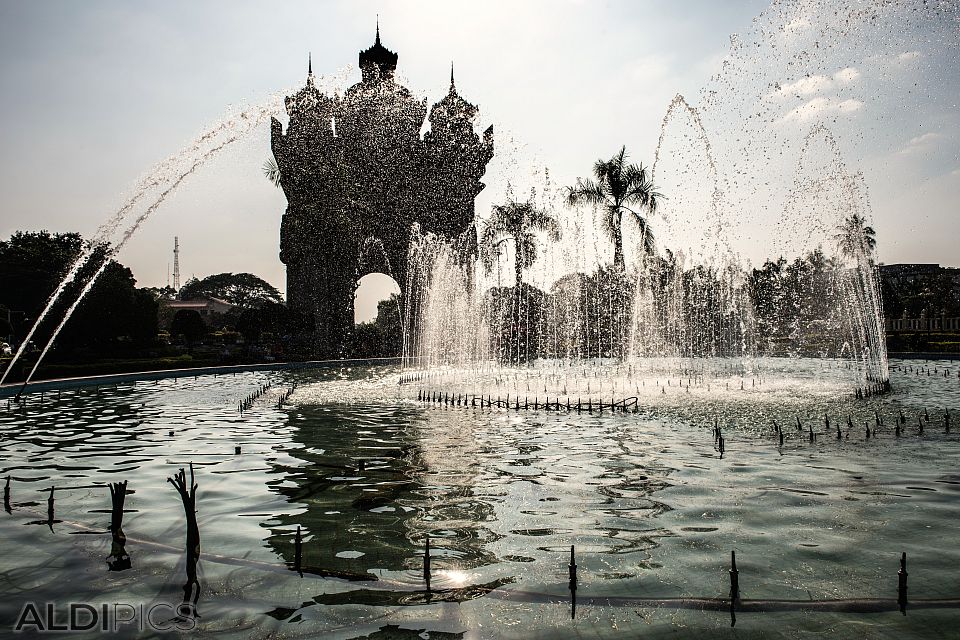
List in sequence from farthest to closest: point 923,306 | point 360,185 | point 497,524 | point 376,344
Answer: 1. point 923,306
2. point 360,185
3. point 376,344
4. point 497,524

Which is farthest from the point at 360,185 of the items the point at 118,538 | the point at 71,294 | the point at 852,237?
the point at 118,538

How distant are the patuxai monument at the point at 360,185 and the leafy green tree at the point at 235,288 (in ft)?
281

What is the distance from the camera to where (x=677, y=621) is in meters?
5.03

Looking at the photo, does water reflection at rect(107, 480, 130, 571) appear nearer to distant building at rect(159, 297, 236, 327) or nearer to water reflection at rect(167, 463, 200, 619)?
water reflection at rect(167, 463, 200, 619)

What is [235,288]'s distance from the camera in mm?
A: 134000

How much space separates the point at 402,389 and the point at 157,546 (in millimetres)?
17333

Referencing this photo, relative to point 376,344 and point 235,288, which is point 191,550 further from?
point 235,288

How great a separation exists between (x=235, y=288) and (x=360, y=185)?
93713mm

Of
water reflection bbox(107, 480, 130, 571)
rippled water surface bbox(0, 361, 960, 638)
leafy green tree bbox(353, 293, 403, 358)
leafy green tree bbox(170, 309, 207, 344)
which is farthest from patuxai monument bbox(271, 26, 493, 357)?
water reflection bbox(107, 480, 130, 571)

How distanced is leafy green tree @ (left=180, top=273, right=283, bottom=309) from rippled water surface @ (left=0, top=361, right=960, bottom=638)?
123m

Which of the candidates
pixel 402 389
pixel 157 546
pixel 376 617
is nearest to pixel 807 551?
pixel 376 617

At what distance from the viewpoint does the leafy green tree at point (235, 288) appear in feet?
434

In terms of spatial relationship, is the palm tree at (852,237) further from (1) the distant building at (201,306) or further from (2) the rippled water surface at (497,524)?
(1) the distant building at (201,306)

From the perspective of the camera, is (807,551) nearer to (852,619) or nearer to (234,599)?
(852,619)
